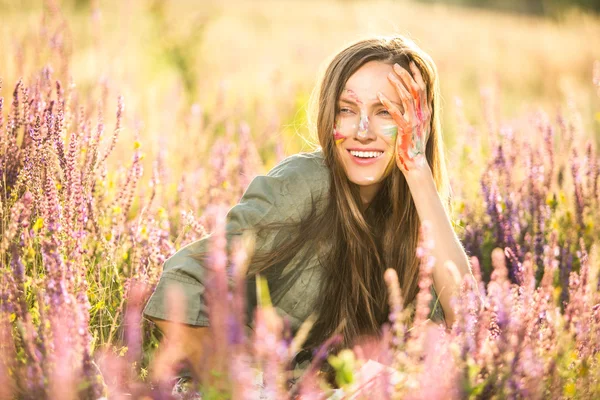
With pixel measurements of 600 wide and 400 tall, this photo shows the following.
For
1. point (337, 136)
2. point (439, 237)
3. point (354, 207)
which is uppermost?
point (337, 136)

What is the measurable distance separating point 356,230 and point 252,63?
749 cm

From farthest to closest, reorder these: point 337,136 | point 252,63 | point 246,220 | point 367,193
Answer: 1. point 252,63
2. point 367,193
3. point 337,136
4. point 246,220

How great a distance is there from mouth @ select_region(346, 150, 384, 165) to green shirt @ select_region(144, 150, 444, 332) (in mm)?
119

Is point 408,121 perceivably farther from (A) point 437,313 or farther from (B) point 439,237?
(A) point 437,313

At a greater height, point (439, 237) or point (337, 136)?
point (337, 136)

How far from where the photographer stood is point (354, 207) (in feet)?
9.17

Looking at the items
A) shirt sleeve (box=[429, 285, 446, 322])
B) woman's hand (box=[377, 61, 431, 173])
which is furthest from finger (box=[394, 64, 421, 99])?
shirt sleeve (box=[429, 285, 446, 322])

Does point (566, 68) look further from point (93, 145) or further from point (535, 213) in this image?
point (93, 145)

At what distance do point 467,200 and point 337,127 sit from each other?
1.26 m

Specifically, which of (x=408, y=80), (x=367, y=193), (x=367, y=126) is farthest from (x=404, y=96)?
(x=367, y=193)

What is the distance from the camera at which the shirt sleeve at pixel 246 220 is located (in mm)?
2363

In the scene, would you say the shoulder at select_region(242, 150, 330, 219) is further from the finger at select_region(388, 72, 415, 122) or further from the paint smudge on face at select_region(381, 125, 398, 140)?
the finger at select_region(388, 72, 415, 122)

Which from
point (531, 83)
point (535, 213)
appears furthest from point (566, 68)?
point (535, 213)

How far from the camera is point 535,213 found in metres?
3.52
